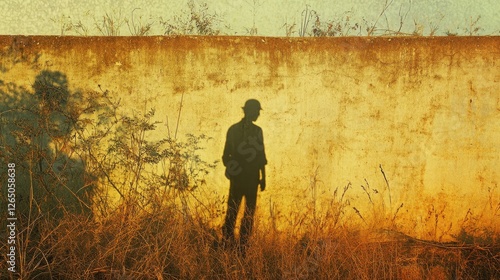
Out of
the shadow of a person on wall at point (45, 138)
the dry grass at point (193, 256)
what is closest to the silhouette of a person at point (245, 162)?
the dry grass at point (193, 256)

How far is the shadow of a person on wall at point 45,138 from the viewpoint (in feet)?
18.8

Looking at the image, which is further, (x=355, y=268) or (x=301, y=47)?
(x=301, y=47)

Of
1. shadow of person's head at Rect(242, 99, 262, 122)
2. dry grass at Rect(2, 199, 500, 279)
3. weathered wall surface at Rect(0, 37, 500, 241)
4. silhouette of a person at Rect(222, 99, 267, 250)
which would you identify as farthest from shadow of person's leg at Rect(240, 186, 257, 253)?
shadow of person's head at Rect(242, 99, 262, 122)

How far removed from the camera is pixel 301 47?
235 inches

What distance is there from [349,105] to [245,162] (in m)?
1.16

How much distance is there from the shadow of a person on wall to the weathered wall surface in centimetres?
41

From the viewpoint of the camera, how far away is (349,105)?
600 centimetres

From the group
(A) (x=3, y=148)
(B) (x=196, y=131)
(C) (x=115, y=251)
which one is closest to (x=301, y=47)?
(B) (x=196, y=131)

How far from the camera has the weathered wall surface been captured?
592 centimetres

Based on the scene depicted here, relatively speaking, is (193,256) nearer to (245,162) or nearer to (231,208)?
(231,208)

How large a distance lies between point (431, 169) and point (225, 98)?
84.4 inches

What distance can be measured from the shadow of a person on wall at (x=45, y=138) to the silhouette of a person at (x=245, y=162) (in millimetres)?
1363

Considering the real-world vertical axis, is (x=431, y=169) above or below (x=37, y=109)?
below

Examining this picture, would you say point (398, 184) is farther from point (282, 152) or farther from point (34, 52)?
point (34, 52)
